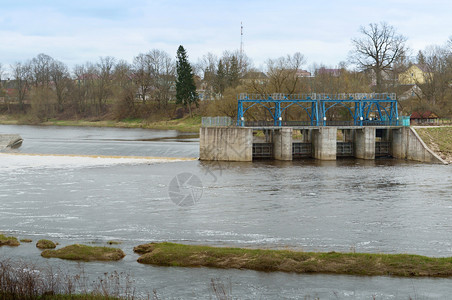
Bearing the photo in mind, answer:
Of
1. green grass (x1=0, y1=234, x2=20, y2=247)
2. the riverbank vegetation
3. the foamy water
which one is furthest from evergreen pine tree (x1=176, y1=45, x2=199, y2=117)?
the riverbank vegetation

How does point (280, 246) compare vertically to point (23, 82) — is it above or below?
below

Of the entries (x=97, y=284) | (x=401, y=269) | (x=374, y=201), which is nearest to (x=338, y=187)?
(x=374, y=201)

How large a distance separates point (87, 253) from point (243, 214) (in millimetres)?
11281

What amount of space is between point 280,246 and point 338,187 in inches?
698

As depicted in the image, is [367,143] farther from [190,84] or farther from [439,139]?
[190,84]

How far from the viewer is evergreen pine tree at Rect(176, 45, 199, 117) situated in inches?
4409

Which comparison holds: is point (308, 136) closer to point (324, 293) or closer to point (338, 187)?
point (338, 187)

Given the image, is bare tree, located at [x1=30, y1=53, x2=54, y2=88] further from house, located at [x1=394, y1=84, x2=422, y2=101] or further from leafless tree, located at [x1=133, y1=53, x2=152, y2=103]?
house, located at [x1=394, y1=84, x2=422, y2=101]

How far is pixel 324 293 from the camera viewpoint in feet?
64.5

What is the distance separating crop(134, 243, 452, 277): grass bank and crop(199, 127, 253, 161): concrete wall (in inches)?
1283

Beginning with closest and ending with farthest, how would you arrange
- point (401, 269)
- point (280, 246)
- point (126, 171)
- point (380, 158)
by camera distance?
point (401, 269) < point (280, 246) < point (126, 171) < point (380, 158)

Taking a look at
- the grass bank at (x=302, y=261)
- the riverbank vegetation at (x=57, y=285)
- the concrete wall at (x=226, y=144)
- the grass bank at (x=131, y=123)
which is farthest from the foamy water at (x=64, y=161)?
the grass bank at (x=131, y=123)

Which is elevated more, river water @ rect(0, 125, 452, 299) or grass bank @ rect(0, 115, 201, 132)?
grass bank @ rect(0, 115, 201, 132)

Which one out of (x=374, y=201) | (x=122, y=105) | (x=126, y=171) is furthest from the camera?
(x=122, y=105)
